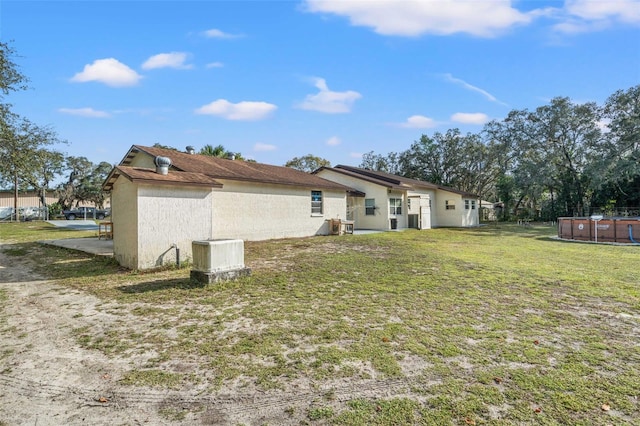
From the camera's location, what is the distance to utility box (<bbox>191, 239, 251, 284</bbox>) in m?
6.91

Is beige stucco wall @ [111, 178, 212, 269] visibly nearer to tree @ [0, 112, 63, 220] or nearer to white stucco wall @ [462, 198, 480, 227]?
tree @ [0, 112, 63, 220]

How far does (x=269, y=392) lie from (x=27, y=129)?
18.0m

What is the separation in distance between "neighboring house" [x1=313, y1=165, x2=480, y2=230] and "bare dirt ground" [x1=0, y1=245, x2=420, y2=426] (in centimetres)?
1787

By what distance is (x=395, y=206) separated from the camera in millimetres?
21656

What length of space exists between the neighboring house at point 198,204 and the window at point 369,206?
2.71 meters

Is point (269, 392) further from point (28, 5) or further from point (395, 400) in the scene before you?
point (28, 5)

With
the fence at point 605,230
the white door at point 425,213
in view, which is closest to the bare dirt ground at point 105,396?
the fence at point 605,230

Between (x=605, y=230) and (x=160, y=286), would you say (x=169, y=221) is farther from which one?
(x=605, y=230)

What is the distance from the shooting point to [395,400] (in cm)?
287

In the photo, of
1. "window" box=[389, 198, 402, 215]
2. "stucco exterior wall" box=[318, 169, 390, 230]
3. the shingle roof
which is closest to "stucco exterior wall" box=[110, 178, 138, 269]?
the shingle roof

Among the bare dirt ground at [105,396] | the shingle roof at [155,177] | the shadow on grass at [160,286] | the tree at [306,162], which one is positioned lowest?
the bare dirt ground at [105,396]

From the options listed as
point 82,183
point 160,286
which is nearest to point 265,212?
point 160,286

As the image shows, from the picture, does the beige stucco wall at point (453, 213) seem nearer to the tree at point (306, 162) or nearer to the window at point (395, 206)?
the window at point (395, 206)

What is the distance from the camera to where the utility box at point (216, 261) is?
6906 millimetres
